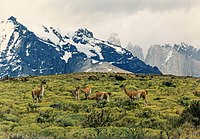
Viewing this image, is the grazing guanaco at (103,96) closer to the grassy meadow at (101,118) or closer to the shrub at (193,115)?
the grassy meadow at (101,118)

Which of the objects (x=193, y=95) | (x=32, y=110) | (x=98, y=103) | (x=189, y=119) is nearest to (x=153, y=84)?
(x=193, y=95)

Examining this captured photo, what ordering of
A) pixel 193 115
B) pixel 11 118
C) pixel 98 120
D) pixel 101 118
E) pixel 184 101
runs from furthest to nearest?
pixel 184 101, pixel 11 118, pixel 101 118, pixel 98 120, pixel 193 115

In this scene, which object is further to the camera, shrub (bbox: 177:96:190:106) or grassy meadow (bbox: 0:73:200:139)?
shrub (bbox: 177:96:190:106)

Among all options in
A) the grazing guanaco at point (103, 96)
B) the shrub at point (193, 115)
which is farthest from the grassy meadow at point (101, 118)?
the grazing guanaco at point (103, 96)

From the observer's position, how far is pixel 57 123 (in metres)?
28.2

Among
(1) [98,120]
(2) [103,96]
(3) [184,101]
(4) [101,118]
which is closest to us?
Answer: (1) [98,120]

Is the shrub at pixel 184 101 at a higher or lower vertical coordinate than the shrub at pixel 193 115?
higher

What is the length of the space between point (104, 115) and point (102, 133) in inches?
198

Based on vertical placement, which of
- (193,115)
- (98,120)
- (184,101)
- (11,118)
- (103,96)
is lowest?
(98,120)

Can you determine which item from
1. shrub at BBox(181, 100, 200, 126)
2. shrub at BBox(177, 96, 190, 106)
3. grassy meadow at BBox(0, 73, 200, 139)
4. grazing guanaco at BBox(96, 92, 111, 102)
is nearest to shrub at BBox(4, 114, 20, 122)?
grassy meadow at BBox(0, 73, 200, 139)

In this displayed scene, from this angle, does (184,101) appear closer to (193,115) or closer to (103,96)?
(103,96)

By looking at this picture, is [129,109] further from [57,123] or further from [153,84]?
[153,84]

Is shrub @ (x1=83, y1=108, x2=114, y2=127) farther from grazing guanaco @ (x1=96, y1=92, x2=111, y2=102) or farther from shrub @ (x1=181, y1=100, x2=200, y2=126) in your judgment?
grazing guanaco @ (x1=96, y1=92, x2=111, y2=102)

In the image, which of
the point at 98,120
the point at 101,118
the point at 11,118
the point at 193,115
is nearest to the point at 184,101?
the point at 193,115
